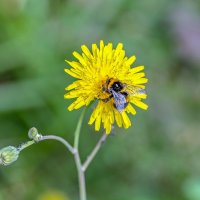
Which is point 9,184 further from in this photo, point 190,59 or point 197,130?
point 190,59

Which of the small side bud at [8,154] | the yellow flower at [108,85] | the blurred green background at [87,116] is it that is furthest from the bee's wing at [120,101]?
the blurred green background at [87,116]

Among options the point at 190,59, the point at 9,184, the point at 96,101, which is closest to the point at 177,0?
the point at 190,59

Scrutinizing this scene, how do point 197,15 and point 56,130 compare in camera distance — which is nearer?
point 56,130

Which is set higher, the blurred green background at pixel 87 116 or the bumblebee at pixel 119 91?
the blurred green background at pixel 87 116

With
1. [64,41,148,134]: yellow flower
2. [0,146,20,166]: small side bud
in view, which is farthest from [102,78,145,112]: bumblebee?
[0,146,20,166]: small side bud

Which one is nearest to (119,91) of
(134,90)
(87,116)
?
(134,90)

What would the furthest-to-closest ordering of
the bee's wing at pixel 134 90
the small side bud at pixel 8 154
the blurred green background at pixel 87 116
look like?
the blurred green background at pixel 87 116 < the bee's wing at pixel 134 90 < the small side bud at pixel 8 154

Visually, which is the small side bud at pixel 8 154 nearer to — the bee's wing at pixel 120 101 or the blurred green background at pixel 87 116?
the bee's wing at pixel 120 101
